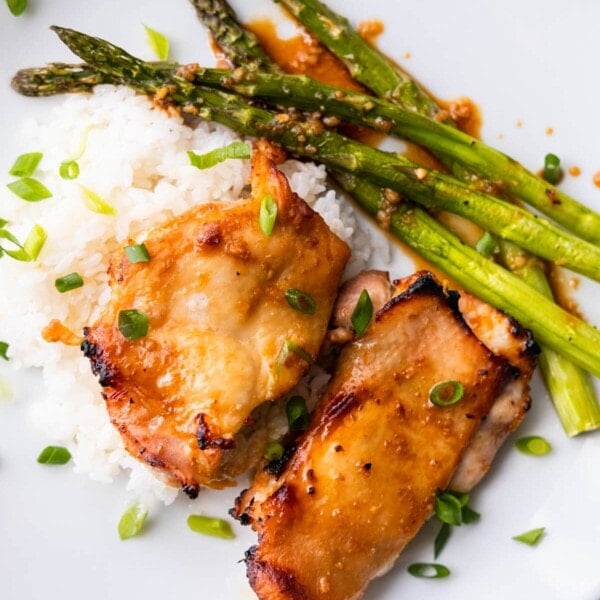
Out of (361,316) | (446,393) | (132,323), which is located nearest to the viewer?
(132,323)

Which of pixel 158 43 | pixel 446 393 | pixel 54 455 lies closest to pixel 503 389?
pixel 446 393

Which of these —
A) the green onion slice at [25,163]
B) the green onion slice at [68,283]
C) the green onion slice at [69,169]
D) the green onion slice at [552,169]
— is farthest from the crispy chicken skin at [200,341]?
the green onion slice at [552,169]

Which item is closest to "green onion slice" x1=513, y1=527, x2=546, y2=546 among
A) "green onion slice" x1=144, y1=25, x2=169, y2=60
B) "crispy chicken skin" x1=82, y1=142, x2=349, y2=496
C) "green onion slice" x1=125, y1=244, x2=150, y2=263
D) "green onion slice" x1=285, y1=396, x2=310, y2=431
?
→ "green onion slice" x1=285, y1=396, x2=310, y2=431

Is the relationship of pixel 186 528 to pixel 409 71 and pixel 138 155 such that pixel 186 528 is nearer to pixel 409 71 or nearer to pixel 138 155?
pixel 138 155

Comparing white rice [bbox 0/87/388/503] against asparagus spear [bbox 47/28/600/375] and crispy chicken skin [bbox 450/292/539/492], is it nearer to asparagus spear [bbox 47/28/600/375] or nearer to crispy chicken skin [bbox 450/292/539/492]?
asparagus spear [bbox 47/28/600/375]

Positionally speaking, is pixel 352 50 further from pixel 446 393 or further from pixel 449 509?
pixel 449 509

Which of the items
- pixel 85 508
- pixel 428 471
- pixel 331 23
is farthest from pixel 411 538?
pixel 331 23

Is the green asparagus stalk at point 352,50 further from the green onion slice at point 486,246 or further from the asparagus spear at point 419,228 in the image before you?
the green onion slice at point 486,246
